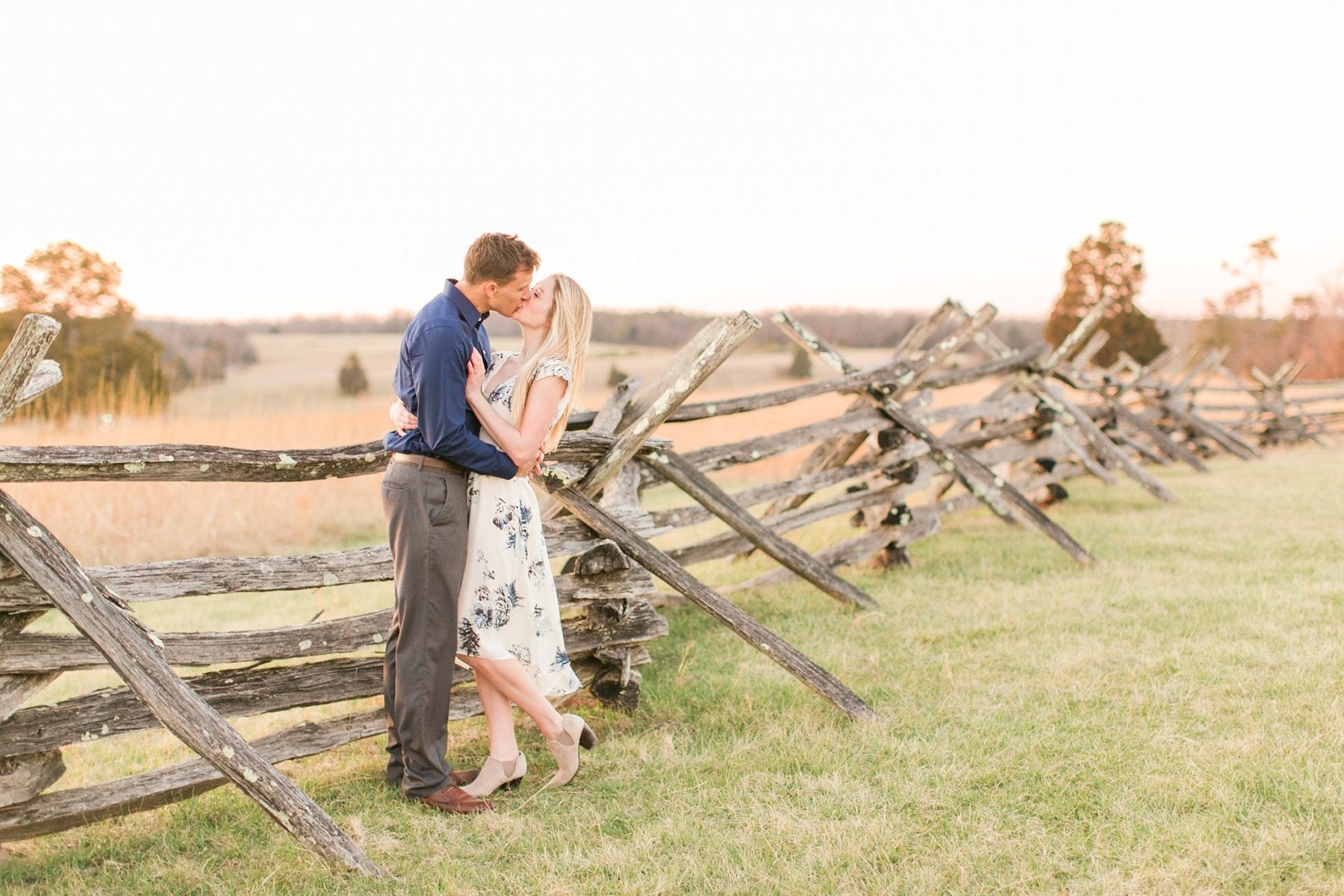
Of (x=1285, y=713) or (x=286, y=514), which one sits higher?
(x=1285, y=713)

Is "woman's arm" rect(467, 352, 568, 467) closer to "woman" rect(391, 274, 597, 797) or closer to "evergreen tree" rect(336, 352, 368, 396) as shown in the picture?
→ "woman" rect(391, 274, 597, 797)

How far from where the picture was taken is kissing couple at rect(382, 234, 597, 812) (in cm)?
321

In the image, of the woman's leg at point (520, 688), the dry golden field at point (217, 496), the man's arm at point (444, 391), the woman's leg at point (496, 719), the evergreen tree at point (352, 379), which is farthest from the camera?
the evergreen tree at point (352, 379)

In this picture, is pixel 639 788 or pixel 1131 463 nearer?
pixel 639 788

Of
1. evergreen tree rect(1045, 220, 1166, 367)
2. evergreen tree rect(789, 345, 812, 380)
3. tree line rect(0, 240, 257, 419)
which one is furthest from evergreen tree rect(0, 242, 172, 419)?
evergreen tree rect(1045, 220, 1166, 367)

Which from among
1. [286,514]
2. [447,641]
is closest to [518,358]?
[447,641]

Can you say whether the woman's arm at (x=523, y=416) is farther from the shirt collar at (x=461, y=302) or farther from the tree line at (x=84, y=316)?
the tree line at (x=84, y=316)

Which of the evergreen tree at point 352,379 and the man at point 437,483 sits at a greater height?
the man at point 437,483

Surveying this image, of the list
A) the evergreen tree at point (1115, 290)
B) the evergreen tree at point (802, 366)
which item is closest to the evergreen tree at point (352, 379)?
the evergreen tree at point (802, 366)

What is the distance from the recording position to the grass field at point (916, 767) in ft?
9.64

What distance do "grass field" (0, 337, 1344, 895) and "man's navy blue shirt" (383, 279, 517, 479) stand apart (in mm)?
1219

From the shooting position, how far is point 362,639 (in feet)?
12.4

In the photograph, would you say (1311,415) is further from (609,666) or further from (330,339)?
(330,339)

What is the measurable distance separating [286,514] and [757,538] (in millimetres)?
6054
